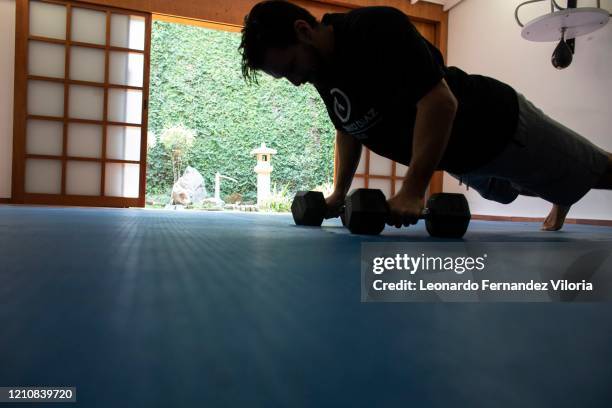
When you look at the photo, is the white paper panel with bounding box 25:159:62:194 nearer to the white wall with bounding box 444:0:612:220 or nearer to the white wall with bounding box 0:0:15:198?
the white wall with bounding box 0:0:15:198

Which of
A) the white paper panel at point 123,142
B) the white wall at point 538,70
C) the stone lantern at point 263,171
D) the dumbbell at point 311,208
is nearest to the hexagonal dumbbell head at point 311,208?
the dumbbell at point 311,208

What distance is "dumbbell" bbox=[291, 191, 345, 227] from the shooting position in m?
1.41

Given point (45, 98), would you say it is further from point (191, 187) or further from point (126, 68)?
point (191, 187)

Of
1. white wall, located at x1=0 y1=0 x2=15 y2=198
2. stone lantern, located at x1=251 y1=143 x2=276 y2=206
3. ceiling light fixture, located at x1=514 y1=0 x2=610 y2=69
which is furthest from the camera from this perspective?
stone lantern, located at x1=251 y1=143 x2=276 y2=206

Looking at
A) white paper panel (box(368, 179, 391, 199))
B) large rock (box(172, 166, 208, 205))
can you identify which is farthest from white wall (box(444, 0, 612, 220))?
large rock (box(172, 166, 208, 205))

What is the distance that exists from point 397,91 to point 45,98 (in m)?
3.51

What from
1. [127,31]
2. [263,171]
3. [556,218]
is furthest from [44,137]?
[556,218]

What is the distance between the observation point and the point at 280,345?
26cm

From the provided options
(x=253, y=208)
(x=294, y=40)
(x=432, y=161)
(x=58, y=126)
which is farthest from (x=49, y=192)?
(x=432, y=161)

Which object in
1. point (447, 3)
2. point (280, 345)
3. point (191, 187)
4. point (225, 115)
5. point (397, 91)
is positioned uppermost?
point (447, 3)

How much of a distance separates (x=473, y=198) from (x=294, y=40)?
3495 mm

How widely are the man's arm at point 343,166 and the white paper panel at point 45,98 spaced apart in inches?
121

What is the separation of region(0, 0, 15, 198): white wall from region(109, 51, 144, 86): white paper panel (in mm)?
756

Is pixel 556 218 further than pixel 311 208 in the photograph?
Yes
